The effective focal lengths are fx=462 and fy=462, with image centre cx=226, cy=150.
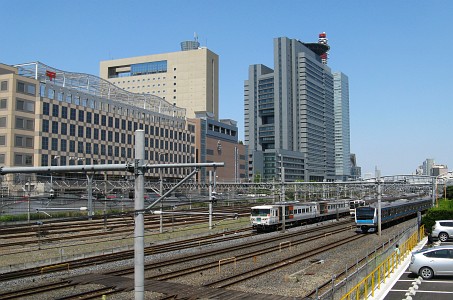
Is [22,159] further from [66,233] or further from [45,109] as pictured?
[66,233]

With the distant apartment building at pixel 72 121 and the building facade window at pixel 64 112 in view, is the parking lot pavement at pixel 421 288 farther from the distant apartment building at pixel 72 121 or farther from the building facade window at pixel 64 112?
the building facade window at pixel 64 112

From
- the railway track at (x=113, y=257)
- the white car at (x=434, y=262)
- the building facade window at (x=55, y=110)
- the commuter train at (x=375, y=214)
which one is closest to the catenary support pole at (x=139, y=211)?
the railway track at (x=113, y=257)

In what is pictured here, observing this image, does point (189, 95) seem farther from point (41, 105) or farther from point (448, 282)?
point (448, 282)

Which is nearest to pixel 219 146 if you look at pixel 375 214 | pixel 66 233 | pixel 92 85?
pixel 92 85

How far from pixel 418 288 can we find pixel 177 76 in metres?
162

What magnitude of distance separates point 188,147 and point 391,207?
65.2m

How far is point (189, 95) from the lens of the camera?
171 metres

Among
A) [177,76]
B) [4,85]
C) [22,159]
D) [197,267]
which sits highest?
[177,76]

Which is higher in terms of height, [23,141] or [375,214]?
[23,141]

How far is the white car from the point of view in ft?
66.8

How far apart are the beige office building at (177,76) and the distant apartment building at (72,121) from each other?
66.7 meters

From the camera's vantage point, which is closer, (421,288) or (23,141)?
(421,288)

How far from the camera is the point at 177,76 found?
175000mm

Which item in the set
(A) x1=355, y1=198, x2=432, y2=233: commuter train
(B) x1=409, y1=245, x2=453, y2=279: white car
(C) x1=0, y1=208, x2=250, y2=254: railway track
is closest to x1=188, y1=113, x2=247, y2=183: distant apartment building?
(C) x1=0, y1=208, x2=250, y2=254: railway track
